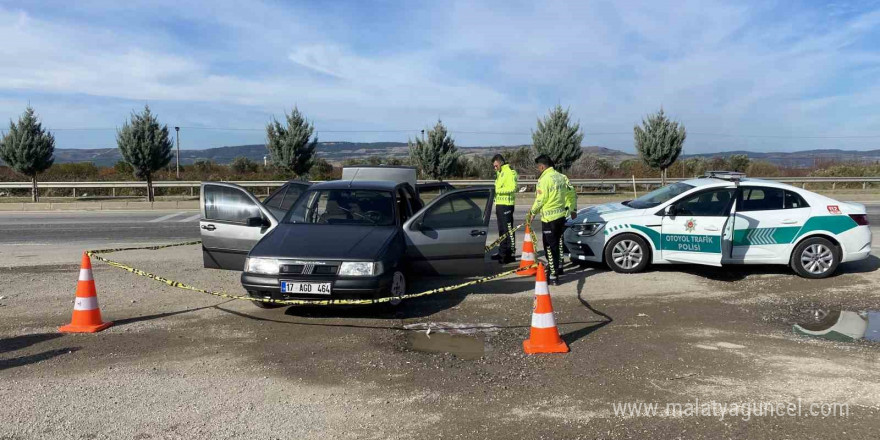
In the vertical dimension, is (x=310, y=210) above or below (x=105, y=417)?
above

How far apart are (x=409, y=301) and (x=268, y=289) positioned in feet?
6.23

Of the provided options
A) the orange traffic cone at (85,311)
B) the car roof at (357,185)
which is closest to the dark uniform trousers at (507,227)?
the car roof at (357,185)

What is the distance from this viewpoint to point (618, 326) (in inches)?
259

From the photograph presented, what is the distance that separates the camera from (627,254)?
→ 909cm

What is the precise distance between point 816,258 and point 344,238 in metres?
6.62

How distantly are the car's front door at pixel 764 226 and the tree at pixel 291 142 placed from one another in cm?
2115

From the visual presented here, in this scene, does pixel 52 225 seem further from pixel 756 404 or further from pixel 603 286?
pixel 756 404

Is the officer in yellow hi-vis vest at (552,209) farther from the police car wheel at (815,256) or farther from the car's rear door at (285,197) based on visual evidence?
the car's rear door at (285,197)

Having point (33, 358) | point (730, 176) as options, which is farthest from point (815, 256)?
point (33, 358)

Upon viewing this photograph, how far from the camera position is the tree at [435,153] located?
28.6 metres

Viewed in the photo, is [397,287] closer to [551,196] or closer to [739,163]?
[551,196]

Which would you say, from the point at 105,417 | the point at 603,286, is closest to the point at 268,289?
the point at 105,417

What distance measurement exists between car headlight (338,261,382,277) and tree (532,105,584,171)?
2147 cm

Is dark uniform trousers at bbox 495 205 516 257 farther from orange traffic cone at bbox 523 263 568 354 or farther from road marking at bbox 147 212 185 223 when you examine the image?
road marking at bbox 147 212 185 223
